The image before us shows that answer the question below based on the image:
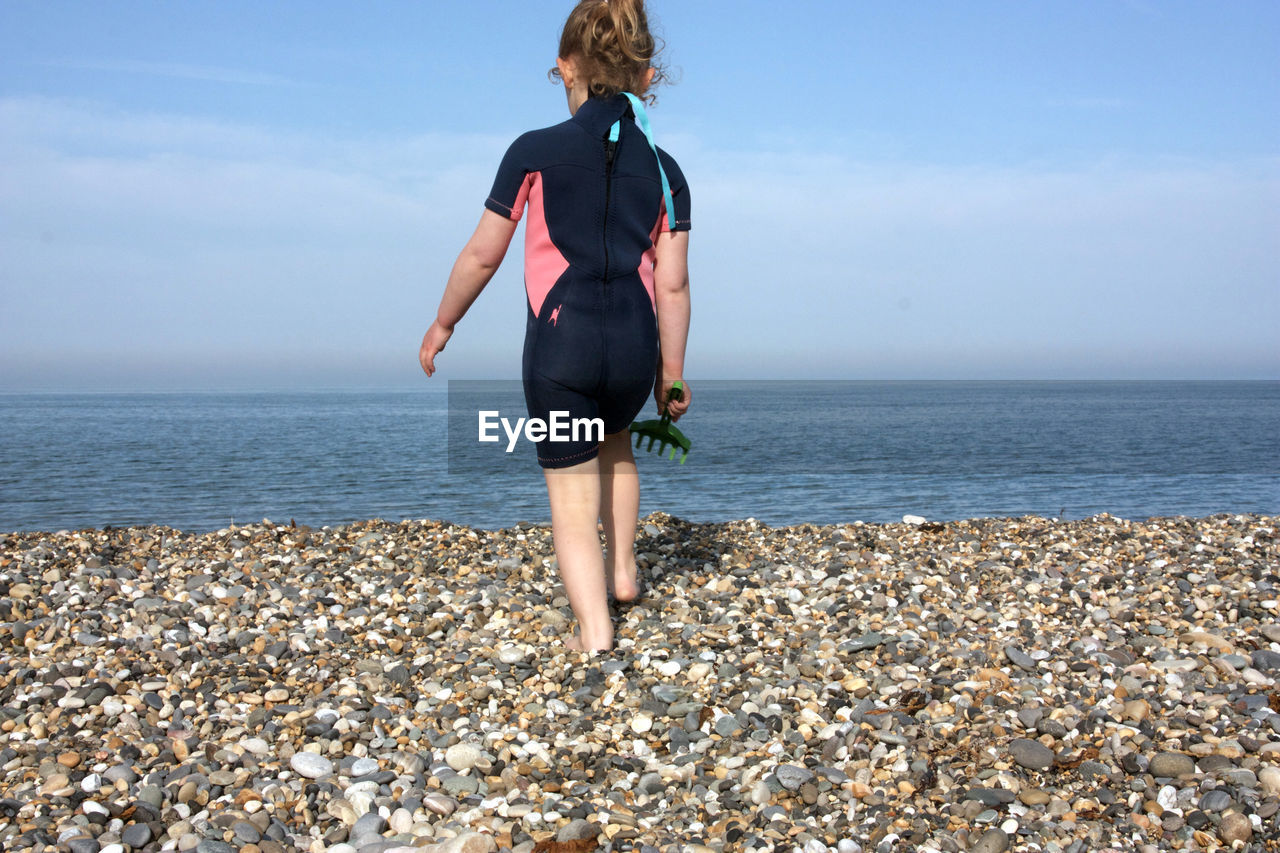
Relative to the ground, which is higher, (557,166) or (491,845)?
(557,166)

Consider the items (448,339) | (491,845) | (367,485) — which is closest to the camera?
(491,845)

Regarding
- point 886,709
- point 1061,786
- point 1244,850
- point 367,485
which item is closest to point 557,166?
point 886,709

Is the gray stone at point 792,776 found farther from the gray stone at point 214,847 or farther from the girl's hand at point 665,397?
the girl's hand at point 665,397

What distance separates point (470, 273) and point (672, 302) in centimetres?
92

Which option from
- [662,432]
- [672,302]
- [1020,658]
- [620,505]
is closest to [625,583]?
[620,505]

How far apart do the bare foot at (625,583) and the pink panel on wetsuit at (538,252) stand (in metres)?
1.48

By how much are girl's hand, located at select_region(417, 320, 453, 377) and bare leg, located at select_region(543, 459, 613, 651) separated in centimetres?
71

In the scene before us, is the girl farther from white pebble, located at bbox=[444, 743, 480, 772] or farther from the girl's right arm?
white pebble, located at bbox=[444, 743, 480, 772]

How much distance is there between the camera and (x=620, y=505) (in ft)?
14.6

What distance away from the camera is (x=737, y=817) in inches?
108

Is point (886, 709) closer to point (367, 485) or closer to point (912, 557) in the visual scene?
point (912, 557)

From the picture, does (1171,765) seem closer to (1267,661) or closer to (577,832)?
(1267,661)

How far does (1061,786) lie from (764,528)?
13.5 ft

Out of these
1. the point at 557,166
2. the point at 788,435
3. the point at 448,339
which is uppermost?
the point at 557,166
